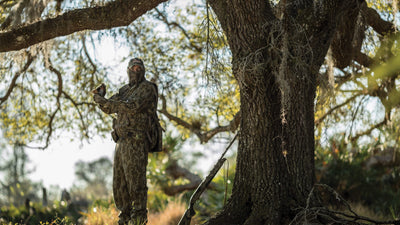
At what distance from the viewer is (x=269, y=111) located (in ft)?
19.9

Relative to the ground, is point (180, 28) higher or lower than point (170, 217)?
higher

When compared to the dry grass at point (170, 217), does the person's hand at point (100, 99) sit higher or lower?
higher

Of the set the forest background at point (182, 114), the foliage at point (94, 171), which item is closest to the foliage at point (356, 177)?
the forest background at point (182, 114)

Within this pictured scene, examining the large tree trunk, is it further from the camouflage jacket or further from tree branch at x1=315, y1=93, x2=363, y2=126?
tree branch at x1=315, y1=93, x2=363, y2=126

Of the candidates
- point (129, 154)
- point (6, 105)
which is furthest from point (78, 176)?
point (129, 154)

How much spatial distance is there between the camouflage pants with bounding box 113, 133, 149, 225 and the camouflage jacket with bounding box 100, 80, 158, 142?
12 centimetres

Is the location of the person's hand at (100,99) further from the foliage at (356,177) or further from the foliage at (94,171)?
the foliage at (94,171)

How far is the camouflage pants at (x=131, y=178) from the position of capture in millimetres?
6148

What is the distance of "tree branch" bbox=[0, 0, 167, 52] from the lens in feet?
20.5

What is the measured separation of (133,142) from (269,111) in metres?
1.88

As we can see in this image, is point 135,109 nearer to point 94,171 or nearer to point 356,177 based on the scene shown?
point 356,177

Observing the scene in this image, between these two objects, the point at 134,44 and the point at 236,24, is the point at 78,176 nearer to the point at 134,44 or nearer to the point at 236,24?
the point at 134,44

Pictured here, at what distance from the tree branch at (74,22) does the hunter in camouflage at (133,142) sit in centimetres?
66

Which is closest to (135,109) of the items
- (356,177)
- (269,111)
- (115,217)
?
(269,111)
